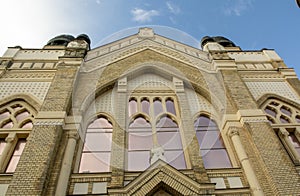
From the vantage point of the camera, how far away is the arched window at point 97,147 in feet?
26.3

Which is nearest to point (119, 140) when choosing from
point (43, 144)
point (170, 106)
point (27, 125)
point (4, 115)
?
point (43, 144)

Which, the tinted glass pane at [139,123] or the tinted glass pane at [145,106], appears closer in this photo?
the tinted glass pane at [139,123]

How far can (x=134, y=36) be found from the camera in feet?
45.5

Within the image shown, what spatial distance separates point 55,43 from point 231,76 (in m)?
13.1

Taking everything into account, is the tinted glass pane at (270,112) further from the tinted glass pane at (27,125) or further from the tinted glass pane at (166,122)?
the tinted glass pane at (27,125)

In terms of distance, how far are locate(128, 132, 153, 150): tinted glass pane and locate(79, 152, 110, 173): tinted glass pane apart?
0.89 m

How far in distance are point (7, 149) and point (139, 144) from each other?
168 inches

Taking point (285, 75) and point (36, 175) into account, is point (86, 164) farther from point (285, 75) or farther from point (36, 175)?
point (285, 75)

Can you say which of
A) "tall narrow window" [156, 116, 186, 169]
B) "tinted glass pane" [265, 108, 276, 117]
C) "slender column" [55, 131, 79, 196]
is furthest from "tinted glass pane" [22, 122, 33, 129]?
"tinted glass pane" [265, 108, 276, 117]

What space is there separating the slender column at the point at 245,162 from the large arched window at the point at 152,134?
1.76 metres

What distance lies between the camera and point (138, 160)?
8273 millimetres

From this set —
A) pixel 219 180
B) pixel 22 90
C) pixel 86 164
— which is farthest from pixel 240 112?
pixel 22 90

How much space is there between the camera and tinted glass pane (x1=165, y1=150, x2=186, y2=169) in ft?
26.8

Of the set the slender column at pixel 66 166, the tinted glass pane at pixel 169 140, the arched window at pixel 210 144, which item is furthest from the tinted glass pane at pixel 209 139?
the slender column at pixel 66 166
